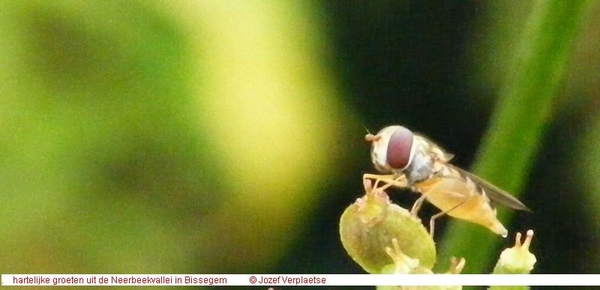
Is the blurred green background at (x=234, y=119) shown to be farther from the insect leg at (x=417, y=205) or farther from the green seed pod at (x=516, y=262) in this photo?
the green seed pod at (x=516, y=262)

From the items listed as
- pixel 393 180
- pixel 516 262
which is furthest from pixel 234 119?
pixel 516 262

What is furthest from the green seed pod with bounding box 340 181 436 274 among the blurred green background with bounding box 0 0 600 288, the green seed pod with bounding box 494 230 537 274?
the blurred green background with bounding box 0 0 600 288

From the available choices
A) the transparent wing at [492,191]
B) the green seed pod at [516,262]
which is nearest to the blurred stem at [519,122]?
the transparent wing at [492,191]

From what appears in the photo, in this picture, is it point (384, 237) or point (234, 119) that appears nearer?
point (384, 237)

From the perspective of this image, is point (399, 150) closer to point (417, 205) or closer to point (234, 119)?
point (417, 205)

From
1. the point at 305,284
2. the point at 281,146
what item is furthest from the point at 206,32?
the point at 305,284

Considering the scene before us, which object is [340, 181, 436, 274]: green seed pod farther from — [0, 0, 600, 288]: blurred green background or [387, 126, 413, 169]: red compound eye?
[0, 0, 600, 288]: blurred green background
